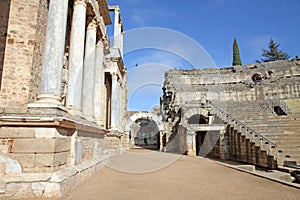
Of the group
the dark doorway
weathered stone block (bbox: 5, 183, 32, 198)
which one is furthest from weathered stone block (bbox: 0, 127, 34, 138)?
the dark doorway

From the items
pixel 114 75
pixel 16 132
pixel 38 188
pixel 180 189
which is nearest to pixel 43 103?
pixel 16 132

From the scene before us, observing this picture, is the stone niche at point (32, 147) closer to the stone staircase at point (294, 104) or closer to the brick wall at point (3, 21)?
the brick wall at point (3, 21)

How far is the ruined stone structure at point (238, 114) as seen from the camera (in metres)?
11.9

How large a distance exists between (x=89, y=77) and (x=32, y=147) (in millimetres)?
4141

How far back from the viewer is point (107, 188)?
4980 millimetres

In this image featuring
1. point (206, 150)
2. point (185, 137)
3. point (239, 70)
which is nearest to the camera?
point (185, 137)

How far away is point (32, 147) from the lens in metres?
4.30

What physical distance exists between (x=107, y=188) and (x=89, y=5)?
6545mm

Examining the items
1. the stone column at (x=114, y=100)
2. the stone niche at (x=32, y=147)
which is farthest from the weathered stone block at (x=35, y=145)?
the stone column at (x=114, y=100)

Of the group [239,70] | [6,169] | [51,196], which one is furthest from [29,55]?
[239,70]

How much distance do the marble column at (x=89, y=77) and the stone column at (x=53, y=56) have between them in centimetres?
279

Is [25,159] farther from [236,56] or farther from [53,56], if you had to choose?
[236,56]

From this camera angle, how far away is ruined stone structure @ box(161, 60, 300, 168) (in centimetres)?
1191

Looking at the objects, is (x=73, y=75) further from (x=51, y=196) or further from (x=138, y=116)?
(x=138, y=116)
